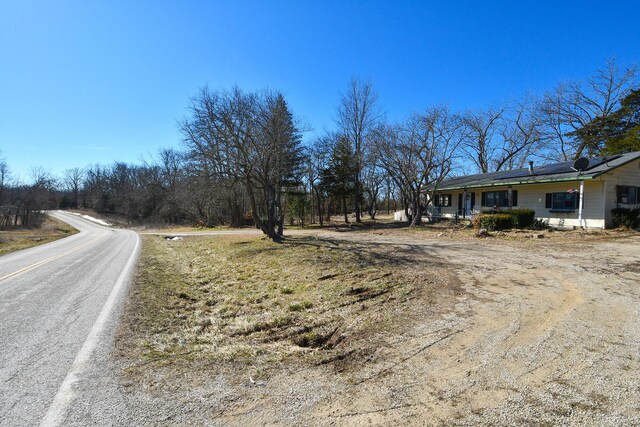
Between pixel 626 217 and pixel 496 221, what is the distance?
572 cm

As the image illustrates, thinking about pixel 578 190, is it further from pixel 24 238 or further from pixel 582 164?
pixel 24 238

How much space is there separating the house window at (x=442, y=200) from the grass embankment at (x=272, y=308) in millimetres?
20398

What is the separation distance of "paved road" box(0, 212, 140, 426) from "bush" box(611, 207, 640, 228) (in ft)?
67.9

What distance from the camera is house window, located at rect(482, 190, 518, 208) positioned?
22.1 metres

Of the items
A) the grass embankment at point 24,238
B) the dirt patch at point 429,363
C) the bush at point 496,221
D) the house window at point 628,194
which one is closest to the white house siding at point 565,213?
the house window at point 628,194

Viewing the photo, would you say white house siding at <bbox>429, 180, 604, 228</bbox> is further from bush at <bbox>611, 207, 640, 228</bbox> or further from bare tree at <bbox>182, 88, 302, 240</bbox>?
bare tree at <bbox>182, 88, 302, 240</bbox>

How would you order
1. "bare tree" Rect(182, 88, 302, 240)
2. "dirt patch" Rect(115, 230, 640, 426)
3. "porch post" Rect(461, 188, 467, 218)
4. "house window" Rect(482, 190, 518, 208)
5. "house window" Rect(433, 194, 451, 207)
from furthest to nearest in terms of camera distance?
"house window" Rect(433, 194, 451, 207)
"porch post" Rect(461, 188, 467, 218)
"house window" Rect(482, 190, 518, 208)
"bare tree" Rect(182, 88, 302, 240)
"dirt patch" Rect(115, 230, 640, 426)

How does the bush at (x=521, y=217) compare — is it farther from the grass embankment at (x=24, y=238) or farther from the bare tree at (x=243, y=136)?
the grass embankment at (x=24, y=238)

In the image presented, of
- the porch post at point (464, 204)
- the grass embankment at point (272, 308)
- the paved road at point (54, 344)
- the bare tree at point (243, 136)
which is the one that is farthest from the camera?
the porch post at point (464, 204)

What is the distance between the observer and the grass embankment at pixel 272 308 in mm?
3938

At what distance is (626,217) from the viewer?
16.0 m

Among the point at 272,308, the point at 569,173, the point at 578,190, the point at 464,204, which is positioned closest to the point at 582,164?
the point at 569,173

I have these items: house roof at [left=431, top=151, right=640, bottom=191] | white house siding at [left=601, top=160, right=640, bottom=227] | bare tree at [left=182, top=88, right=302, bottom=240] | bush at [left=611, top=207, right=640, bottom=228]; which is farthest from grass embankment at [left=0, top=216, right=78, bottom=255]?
bush at [left=611, top=207, right=640, bottom=228]

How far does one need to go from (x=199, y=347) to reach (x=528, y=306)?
4780mm
